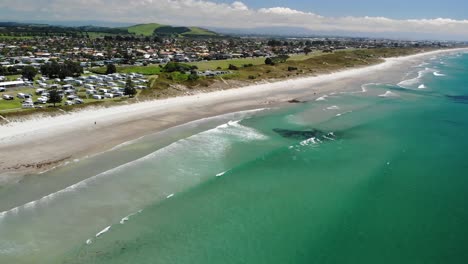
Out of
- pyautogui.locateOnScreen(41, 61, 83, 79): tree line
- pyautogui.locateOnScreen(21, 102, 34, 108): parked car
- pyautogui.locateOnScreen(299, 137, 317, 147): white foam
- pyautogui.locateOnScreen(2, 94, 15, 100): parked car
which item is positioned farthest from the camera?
pyautogui.locateOnScreen(41, 61, 83, 79): tree line

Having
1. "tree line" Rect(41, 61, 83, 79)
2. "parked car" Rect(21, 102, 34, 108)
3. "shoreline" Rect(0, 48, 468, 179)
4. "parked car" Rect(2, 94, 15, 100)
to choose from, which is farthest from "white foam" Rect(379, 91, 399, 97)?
"parked car" Rect(2, 94, 15, 100)

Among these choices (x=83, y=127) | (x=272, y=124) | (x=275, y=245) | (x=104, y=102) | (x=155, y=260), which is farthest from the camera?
(x=104, y=102)

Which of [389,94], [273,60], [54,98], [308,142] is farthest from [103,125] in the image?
[273,60]

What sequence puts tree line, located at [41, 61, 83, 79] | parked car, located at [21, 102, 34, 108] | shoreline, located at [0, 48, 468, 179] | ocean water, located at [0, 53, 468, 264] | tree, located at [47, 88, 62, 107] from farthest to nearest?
1. tree line, located at [41, 61, 83, 79]
2. tree, located at [47, 88, 62, 107]
3. parked car, located at [21, 102, 34, 108]
4. shoreline, located at [0, 48, 468, 179]
5. ocean water, located at [0, 53, 468, 264]

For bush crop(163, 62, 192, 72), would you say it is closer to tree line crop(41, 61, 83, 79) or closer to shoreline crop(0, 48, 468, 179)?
shoreline crop(0, 48, 468, 179)

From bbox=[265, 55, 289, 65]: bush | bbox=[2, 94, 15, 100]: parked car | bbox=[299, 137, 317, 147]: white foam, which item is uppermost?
bbox=[265, 55, 289, 65]: bush

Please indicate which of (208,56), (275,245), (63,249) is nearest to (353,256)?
(275,245)

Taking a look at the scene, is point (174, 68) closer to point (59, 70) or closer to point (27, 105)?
point (59, 70)

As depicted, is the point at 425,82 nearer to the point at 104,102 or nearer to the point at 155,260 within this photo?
the point at 104,102
